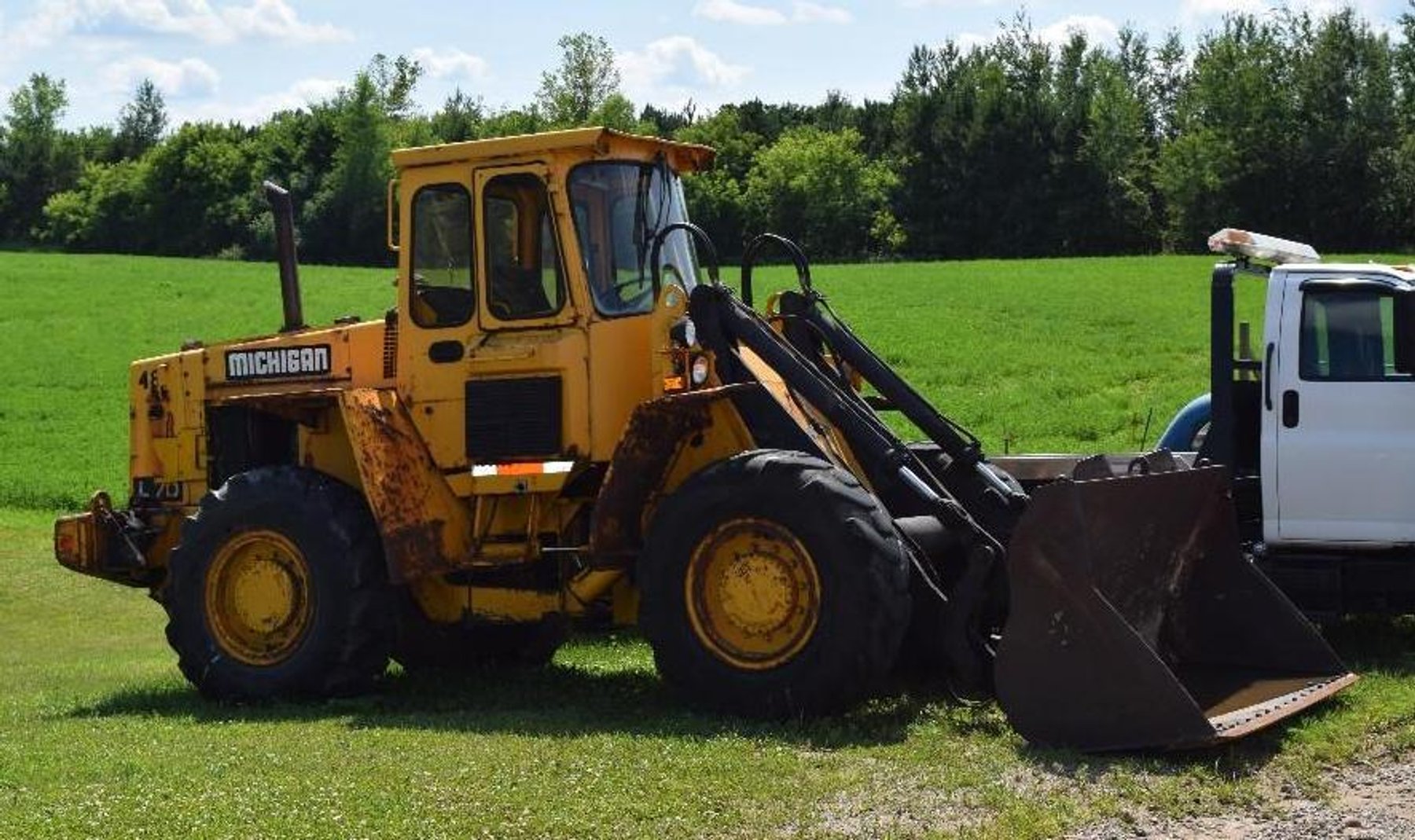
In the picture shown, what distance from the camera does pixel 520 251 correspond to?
10.8m

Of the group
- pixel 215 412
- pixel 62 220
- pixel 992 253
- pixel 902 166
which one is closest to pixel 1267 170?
pixel 992 253

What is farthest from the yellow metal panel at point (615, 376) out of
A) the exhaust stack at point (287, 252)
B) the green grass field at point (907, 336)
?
the green grass field at point (907, 336)

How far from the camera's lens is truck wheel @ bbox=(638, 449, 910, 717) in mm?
9211

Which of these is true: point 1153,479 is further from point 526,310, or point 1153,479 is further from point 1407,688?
point 526,310

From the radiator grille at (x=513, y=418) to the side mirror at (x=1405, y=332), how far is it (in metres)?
5.19

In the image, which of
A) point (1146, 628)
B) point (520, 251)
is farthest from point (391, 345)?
point (1146, 628)

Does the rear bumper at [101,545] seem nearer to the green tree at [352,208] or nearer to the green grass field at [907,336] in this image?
the green grass field at [907,336]

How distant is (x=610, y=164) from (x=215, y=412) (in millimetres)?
3430

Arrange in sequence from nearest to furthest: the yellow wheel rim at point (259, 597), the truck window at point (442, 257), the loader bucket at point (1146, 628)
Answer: the loader bucket at point (1146, 628) < the truck window at point (442, 257) < the yellow wheel rim at point (259, 597)

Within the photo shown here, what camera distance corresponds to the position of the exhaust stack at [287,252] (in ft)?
41.6

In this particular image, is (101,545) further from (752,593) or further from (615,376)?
(752,593)

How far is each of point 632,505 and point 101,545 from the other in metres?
4.24

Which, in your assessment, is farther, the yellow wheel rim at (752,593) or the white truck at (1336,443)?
the white truck at (1336,443)

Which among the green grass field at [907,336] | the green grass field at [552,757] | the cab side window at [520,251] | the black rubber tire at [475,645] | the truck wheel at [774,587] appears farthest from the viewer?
the green grass field at [907,336]
